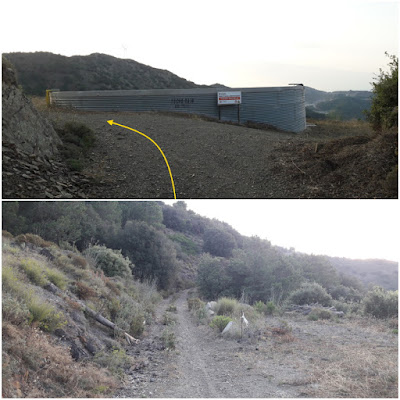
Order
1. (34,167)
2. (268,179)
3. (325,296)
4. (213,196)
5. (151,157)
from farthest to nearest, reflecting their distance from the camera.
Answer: (325,296) → (151,157) → (268,179) → (213,196) → (34,167)

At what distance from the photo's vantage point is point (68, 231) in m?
18.1

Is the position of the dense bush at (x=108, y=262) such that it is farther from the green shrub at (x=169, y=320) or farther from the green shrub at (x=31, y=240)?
the green shrub at (x=169, y=320)

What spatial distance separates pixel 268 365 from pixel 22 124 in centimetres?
823

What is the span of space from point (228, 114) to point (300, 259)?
987 cm

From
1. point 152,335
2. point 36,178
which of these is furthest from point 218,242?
point 36,178

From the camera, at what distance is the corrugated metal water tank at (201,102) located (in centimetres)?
2175

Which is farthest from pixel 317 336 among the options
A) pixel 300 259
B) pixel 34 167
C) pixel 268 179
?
pixel 300 259

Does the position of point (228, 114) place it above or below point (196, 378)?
above

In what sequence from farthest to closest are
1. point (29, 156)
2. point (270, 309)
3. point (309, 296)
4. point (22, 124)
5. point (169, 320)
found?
point (309, 296) < point (270, 309) < point (169, 320) < point (22, 124) < point (29, 156)

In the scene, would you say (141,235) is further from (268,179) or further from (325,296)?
(268,179)

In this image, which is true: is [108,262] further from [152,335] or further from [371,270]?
[371,270]

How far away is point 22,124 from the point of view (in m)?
9.99

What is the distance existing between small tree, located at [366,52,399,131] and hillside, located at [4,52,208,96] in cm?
6019

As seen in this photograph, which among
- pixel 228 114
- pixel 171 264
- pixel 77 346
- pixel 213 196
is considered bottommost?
pixel 171 264
